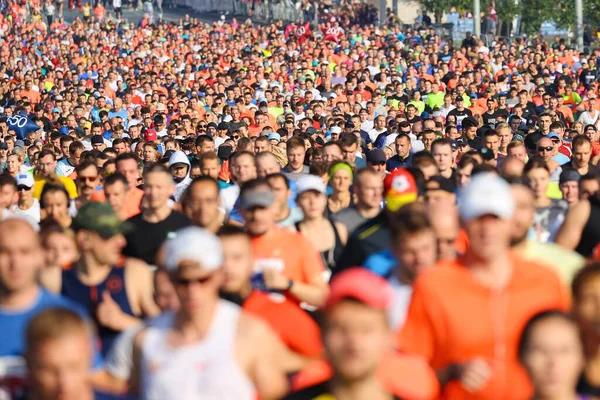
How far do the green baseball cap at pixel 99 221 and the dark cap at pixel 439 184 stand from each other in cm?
273

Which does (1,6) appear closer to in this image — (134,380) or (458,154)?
(458,154)

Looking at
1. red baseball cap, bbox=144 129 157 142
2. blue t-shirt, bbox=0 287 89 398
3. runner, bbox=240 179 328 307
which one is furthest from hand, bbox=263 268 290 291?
red baseball cap, bbox=144 129 157 142

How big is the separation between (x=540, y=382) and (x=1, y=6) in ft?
175

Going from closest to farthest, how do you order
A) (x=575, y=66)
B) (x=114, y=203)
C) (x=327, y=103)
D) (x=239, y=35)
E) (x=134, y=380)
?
(x=134, y=380)
(x=114, y=203)
(x=327, y=103)
(x=575, y=66)
(x=239, y=35)

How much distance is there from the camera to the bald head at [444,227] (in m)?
6.58

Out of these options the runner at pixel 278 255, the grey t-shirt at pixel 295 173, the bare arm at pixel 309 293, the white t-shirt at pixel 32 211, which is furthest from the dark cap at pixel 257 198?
the grey t-shirt at pixel 295 173

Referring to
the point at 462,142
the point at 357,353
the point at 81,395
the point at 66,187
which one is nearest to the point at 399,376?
the point at 357,353

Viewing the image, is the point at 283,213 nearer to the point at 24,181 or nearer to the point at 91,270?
the point at 91,270

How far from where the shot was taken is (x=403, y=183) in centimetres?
846

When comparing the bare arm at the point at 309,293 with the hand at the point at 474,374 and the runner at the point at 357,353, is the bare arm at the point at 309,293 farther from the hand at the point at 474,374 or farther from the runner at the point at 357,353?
the runner at the point at 357,353

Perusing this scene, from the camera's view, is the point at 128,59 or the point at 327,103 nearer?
the point at 327,103

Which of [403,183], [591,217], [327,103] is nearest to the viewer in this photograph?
[591,217]

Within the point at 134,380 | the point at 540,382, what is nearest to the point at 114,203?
the point at 134,380

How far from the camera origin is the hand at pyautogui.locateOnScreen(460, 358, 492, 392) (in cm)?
497
